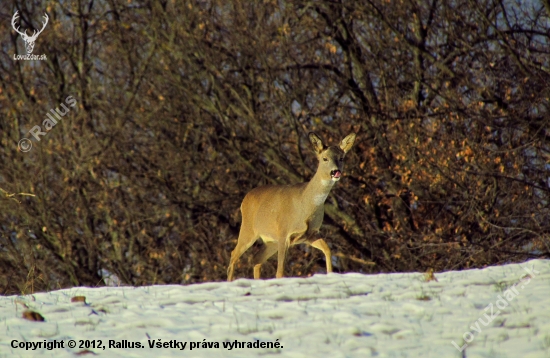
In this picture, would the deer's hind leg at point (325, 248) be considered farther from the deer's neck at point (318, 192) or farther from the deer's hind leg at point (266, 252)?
the deer's hind leg at point (266, 252)

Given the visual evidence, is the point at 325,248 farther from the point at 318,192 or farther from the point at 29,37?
the point at 29,37

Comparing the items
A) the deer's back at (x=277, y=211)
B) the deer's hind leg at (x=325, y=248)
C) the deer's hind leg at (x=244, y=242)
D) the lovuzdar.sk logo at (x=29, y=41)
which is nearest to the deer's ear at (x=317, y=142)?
the deer's back at (x=277, y=211)

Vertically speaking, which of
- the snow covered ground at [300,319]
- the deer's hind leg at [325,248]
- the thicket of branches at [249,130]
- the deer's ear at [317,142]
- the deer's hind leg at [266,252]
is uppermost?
the thicket of branches at [249,130]

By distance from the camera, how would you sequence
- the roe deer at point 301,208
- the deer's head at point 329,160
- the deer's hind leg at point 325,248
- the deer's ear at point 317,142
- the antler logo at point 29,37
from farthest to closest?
1. the antler logo at point 29,37
2. the deer's ear at point 317,142
3. the roe deer at point 301,208
4. the deer's head at point 329,160
5. the deer's hind leg at point 325,248

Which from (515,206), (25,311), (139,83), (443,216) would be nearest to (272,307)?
(25,311)

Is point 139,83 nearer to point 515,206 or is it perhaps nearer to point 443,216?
point 443,216

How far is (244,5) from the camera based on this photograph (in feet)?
59.6

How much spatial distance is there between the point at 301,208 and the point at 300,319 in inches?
146

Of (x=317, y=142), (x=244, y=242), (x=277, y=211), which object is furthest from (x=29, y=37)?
(x=317, y=142)

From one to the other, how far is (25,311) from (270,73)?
10.4 m

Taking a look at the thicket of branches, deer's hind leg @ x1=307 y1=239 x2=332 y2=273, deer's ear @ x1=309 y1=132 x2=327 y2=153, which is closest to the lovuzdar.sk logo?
the thicket of branches

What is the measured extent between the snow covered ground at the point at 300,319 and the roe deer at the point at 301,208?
6.28ft

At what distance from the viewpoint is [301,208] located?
10.5 metres

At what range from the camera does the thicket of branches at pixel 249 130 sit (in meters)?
15.2
